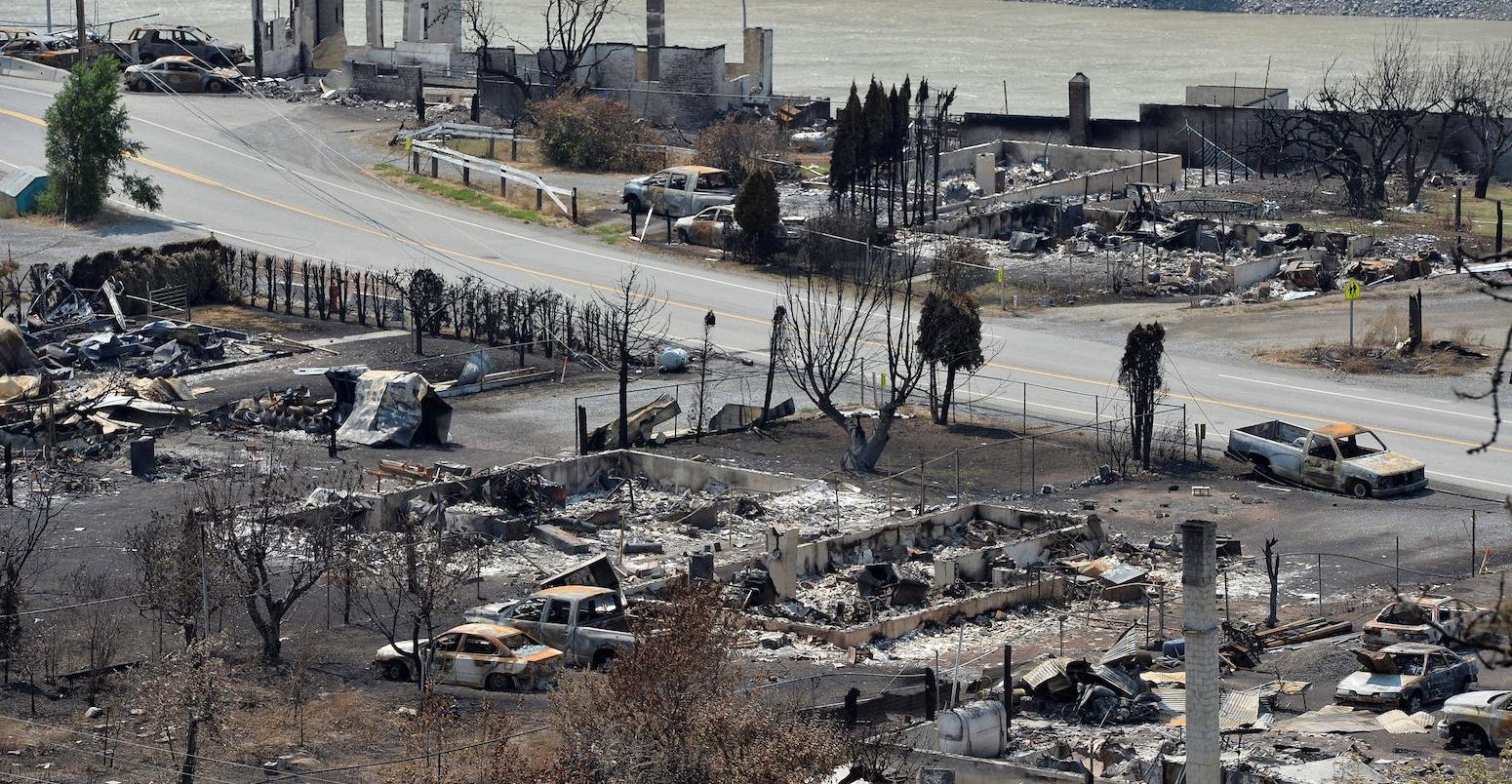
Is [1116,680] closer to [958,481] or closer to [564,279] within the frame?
[958,481]

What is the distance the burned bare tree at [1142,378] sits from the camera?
128 feet

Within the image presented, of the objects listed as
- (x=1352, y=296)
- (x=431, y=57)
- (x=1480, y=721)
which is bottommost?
(x=1480, y=721)

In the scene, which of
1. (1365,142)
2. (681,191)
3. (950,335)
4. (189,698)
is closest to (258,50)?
(681,191)

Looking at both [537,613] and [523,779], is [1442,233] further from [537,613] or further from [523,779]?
[523,779]

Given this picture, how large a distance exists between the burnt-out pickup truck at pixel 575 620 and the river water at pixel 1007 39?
6672 centimetres

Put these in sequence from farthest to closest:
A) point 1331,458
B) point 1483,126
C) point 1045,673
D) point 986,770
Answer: point 1483,126 < point 1331,458 < point 1045,673 < point 986,770

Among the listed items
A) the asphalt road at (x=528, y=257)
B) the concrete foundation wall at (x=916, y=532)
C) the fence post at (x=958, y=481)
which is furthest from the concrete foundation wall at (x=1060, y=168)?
the concrete foundation wall at (x=916, y=532)

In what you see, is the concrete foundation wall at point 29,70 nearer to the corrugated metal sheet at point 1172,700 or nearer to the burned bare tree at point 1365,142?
the burned bare tree at point 1365,142

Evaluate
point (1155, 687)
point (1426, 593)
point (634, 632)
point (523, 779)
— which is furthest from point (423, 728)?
point (1426, 593)

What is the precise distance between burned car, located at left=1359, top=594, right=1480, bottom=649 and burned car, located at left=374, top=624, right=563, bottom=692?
9.83 m

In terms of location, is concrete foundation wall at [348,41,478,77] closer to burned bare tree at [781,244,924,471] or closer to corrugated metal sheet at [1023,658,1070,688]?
burned bare tree at [781,244,924,471]

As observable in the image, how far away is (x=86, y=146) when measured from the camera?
55.4 m

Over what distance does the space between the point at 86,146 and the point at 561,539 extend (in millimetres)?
26204

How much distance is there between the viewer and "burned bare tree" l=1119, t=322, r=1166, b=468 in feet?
128
